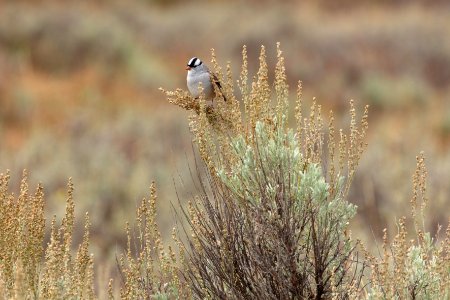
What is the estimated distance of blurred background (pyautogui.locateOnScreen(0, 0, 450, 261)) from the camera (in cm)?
1323

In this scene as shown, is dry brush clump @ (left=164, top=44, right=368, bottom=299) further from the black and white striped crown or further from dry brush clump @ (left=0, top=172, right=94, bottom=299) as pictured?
the black and white striped crown

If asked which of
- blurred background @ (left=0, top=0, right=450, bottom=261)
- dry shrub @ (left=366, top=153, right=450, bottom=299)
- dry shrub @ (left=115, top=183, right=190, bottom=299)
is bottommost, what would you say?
dry shrub @ (left=366, top=153, right=450, bottom=299)

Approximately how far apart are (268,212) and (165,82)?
16057 mm

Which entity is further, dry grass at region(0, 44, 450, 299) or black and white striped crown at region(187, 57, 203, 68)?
black and white striped crown at region(187, 57, 203, 68)

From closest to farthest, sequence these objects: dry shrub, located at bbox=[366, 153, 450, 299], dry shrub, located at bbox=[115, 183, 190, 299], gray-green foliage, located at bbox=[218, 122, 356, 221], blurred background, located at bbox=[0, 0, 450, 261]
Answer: dry shrub, located at bbox=[366, 153, 450, 299], gray-green foliage, located at bbox=[218, 122, 356, 221], dry shrub, located at bbox=[115, 183, 190, 299], blurred background, located at bbox=[0, 0, 450, 261]

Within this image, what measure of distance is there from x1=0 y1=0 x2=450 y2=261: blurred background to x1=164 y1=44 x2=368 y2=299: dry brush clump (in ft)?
18.8

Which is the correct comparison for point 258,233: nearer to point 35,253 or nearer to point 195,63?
point 35,253

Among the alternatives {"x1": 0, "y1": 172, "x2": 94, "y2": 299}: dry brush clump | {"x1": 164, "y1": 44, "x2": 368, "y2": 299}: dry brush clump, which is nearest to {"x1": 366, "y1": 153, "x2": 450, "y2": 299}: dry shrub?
{"x1": 164, "y1": 44, "x2": 368, "y2": 299}: dry brush clump

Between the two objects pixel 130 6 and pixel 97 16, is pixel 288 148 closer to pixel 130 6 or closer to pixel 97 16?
pixel 97 16

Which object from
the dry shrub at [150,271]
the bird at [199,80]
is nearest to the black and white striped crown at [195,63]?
the bird at [199,80]

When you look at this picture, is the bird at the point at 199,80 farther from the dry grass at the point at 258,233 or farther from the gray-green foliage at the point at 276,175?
the gray-green foliage at the point at 276,175

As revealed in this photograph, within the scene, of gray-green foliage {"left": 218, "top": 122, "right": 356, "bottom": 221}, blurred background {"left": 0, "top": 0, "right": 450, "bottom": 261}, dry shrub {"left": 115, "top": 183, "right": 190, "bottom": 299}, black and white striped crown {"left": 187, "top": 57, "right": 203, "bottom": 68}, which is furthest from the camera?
blurred background {"left": 0, "top": 0, "right": 450, "bottom": 261}

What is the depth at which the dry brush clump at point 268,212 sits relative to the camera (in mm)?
4387

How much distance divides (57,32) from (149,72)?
2.16 meters
